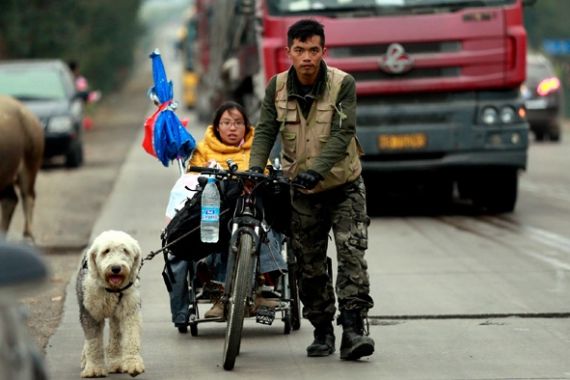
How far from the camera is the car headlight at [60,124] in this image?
25.8 meters

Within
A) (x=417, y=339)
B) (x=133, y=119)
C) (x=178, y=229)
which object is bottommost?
(x=133, y=119)

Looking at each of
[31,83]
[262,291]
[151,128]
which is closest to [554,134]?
[31,83]

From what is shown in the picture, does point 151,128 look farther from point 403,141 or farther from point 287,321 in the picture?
point 403,141

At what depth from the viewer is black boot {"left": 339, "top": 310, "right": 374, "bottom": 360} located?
841 cm

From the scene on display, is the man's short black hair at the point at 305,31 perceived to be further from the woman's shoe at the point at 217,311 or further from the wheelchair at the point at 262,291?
the woman's shoe at the point at 217,311

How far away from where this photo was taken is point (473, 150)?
16906 mm

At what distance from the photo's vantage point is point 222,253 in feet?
30.3

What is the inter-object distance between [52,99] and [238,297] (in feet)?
61.6

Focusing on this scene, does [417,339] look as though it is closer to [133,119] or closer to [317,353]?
[317,353]

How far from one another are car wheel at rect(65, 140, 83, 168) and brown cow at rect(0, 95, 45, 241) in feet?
37.2

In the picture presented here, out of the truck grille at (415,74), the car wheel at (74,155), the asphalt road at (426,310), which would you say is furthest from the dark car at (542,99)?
the truck grille at (415,74)

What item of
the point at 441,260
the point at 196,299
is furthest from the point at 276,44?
the point at 196,299

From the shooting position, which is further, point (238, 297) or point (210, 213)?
point (210, 213)

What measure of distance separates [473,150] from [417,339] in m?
7.78
